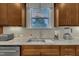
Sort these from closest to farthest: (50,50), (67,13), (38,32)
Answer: (50,50)
(67,13)
(38,32)

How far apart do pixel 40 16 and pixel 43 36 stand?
0.64 metres

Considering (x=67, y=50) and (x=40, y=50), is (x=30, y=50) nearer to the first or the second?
(x=40, y=50)

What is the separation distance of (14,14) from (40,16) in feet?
2.09

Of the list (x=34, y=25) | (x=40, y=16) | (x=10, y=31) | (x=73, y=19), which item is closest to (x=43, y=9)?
(x=40, y=16)

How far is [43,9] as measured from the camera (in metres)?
4.01

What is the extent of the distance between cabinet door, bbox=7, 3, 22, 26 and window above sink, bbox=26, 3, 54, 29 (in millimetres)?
220

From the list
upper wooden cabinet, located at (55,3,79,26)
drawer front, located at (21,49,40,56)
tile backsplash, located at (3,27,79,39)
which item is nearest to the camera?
drawer front, located at (21,49,40,56)

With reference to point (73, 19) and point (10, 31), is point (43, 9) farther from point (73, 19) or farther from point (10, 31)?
point (10, 31)

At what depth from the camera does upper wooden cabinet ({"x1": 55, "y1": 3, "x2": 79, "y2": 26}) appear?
3.97 metres

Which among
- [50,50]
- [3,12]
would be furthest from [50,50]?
[3,12]

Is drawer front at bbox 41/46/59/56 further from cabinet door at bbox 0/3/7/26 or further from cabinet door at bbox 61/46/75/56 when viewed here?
cabinet door at bbox 0/3/7/26

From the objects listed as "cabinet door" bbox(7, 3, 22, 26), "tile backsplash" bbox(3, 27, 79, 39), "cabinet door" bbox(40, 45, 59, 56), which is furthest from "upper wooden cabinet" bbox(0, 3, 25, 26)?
"cabinet door" bbox(40, 45, 59, 56)

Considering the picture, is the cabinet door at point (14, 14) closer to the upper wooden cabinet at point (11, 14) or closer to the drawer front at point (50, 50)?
the upper wooden cabinet at point (11, 14)

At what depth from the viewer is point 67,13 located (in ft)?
13.1
